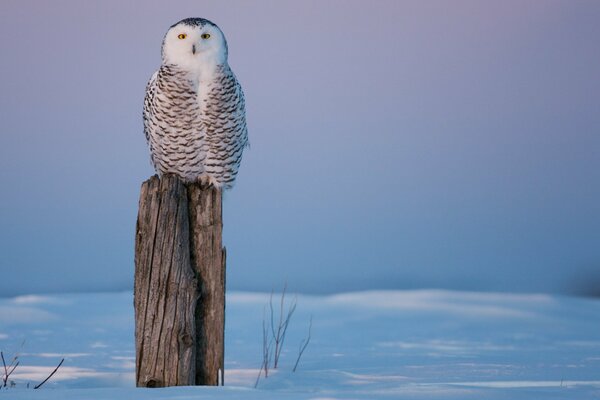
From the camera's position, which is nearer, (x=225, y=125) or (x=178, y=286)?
(x=178, y=286)

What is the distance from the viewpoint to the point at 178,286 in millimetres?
4637

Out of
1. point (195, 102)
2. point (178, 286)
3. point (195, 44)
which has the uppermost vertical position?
point (195, 44)

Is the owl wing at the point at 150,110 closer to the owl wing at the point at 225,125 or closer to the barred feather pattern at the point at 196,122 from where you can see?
the barred feather pattern at the point at 196,122

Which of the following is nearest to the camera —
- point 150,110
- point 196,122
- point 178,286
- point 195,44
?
point 178,286

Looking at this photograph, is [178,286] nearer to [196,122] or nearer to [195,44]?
[196,122]

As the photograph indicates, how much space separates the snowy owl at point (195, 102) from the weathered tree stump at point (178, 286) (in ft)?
2.72

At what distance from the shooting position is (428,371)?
21.2ft

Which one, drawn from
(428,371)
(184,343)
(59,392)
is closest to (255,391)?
(184,343)

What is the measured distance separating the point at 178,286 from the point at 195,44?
67.4 inches

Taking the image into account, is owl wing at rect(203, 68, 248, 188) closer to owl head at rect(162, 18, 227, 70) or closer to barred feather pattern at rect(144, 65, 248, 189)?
barred feather pattern at rect(144, 65, 248, 189)

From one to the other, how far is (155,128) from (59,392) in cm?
218

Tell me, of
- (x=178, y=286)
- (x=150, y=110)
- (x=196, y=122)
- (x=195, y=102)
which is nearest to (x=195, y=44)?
(x=195, y=102)

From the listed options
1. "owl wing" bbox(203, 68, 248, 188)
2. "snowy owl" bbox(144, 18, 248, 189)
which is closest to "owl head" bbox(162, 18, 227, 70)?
"snowy owl" bbox(144, 18, 248, 189)

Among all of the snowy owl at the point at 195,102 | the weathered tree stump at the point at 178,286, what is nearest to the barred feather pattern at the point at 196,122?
the snowy owl at the point at 195,102
